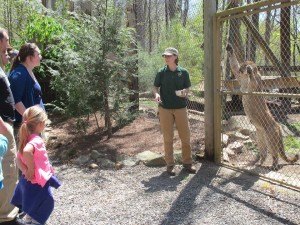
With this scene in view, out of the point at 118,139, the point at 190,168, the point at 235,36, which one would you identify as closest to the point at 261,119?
the point at 190,168

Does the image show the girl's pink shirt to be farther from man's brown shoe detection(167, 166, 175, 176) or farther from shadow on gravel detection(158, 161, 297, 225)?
man's brown shoe detection(167, 166, 175, 176)

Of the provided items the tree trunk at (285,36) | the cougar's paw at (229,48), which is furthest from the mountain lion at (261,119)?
the tree trunk at (285,36)

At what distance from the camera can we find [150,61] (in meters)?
11.2

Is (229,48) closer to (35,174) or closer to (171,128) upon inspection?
(171,128)

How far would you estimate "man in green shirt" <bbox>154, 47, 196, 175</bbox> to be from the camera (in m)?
5.21

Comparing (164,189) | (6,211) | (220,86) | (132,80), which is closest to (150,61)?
(132,80)

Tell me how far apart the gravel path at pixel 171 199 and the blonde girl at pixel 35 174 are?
83 centimetres

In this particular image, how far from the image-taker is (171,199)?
440cm

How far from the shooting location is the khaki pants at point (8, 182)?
11.4 feet

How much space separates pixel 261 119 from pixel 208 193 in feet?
5.56

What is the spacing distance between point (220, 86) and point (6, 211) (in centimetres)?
344

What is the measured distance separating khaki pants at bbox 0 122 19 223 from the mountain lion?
11.9 ft

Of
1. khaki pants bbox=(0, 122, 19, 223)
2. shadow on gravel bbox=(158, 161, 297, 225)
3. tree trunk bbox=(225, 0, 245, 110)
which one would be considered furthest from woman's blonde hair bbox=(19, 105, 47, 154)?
tree trunk bbox=(225, 0, 245, 110)

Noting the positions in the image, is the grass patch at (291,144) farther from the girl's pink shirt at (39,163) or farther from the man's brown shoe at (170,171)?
the girl's pink shirt at (39,163)
